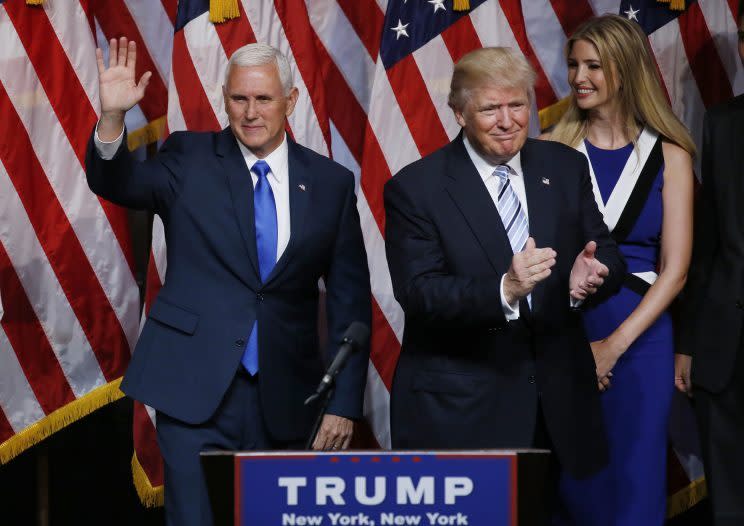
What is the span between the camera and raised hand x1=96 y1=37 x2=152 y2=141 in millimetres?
2877

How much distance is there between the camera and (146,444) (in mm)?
4078

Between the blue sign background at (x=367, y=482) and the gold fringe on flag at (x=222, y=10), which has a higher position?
the gold fringe on flag at (x=222, y=10)

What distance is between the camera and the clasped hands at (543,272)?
2.49 meters

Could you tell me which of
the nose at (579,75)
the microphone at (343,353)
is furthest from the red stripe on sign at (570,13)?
the microphone at (343,353)

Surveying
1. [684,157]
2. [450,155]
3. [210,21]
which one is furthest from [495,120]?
[210,21]

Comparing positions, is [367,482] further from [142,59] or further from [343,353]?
[142,59]

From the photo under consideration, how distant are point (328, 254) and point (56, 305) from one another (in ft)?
4.41

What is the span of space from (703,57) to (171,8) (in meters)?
1.88

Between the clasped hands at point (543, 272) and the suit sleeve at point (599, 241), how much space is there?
75 mm

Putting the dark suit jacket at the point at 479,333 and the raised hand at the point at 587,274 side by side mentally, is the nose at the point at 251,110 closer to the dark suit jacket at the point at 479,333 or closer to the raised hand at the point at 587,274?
the dark suit jacket at the point at 479,333

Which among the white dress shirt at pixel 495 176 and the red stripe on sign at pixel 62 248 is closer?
the white dress shirt at pixel 495 176

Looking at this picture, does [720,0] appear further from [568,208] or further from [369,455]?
[369,455]

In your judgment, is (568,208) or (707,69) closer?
(568,208)

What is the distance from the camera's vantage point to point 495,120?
9.26 feet
